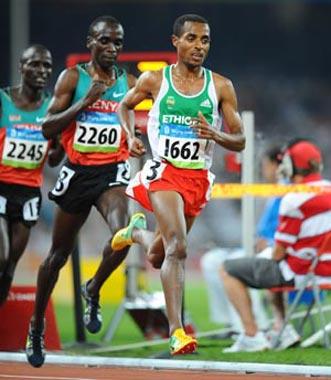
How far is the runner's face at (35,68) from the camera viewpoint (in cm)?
1165

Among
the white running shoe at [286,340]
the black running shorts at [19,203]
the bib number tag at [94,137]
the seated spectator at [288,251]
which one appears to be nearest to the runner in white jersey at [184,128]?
the bib number tag at [94,137]

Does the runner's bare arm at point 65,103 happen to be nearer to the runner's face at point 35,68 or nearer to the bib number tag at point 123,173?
the bib number tag at point 123,173

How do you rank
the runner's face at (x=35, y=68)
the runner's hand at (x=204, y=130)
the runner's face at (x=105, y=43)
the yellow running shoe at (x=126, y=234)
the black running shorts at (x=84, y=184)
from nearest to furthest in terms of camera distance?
the runner's hand at (x=204, y=130) → the yellow running shoe at (x=126, y=234) → the black running shorts at (x=84, y=184) → the runner's face at (x=105, y=43) → the runner's face at (x=35, y=68)

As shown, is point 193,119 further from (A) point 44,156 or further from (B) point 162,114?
(A) point 44,156

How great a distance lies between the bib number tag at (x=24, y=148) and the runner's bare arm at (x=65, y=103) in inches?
43.9

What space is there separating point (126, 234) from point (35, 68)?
2505 mm

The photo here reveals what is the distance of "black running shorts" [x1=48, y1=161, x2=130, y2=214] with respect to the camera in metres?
10.2

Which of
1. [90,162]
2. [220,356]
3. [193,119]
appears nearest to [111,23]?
[90,162]

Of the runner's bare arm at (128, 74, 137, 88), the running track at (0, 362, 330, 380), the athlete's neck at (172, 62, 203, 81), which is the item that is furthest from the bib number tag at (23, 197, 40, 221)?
the athlete's neck at (172, 62, 203, 81)

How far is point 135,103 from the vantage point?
9359 millimetres

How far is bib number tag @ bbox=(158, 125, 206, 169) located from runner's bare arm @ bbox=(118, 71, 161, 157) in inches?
6.9

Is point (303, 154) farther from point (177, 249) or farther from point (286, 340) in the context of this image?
point (177, 249)

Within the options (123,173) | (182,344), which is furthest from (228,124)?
(182,344)

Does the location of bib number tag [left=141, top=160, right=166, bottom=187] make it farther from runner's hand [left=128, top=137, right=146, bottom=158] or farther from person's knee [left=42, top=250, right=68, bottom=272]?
person's knee [left=42, top=250, right=68, bottom=272]
